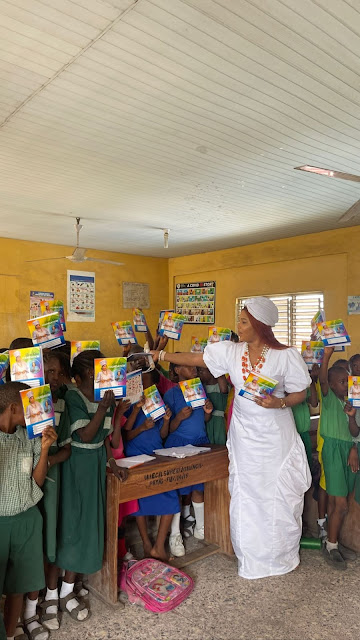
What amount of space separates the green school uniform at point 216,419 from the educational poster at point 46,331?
1.28m

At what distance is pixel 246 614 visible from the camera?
2436 millimetres

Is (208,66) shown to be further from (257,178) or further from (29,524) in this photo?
(29,524)

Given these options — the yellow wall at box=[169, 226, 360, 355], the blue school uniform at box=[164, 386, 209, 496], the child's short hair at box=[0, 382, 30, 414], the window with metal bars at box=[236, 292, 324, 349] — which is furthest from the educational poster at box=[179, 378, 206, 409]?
the window with metal bars at box=[236, 292, 324, 349]

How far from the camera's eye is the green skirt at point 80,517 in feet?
7.97

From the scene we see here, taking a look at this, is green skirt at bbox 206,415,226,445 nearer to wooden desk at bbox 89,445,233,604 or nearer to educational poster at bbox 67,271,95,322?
wooden desk at bbox 89,445,233,604

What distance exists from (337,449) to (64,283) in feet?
18.0

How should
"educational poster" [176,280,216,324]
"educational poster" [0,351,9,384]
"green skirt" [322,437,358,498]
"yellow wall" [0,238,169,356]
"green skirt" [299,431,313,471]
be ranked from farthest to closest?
1. "educational poster" [176,280,216,324]
2. "yellow wall" [0,238,169,356]
3. "green skirt" [299,431,313,471]
4. "green skirt" [322,437,358,498]
5. "educational poster" [0,351,9,384]

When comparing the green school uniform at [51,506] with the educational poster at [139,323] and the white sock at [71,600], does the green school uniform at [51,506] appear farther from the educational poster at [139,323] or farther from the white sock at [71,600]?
the educational poster at [139,323]

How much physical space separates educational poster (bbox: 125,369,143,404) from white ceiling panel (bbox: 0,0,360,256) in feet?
5.08

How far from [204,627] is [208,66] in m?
2.74

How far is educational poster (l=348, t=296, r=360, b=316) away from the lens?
5750 mm

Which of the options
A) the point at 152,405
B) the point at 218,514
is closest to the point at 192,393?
the point at 152,405

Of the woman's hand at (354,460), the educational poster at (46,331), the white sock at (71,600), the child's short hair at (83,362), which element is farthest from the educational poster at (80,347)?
the woman's hand at (354,460)

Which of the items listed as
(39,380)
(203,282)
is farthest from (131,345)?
(203,282)
